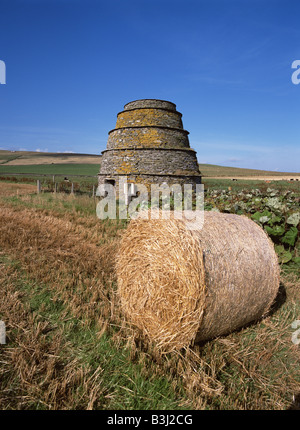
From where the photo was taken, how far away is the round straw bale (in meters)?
3.05

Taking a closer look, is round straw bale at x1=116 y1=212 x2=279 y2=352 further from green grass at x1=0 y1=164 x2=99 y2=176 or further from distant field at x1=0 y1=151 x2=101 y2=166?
distant field at x1=0 y1=151 x2=101 y2=166

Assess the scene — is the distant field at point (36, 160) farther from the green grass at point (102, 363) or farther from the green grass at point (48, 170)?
the green grass at point (102, 363)

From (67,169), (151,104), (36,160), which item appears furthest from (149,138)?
(36,160)

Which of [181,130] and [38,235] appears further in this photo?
[181,130]

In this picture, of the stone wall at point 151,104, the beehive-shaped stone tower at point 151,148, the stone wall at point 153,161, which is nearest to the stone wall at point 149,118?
the beehive-shaped stone tower at point 151,148

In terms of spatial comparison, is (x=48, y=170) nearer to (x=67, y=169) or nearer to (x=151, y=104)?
(x=67, y=169)

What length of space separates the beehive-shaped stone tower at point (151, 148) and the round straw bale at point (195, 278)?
13.4 metres

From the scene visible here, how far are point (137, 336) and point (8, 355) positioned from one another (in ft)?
5.06

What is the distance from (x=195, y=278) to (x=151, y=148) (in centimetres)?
1491

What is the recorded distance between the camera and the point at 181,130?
714 inches

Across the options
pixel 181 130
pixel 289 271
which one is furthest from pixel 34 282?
pixel 181 130

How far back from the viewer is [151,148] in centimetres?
1688
